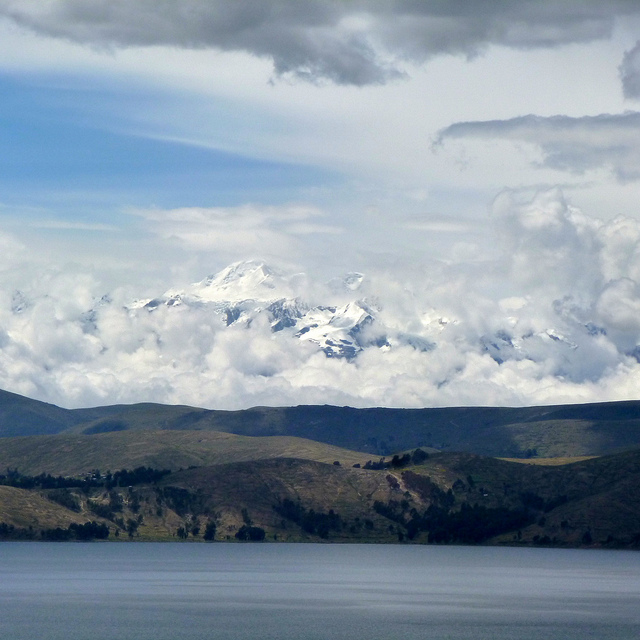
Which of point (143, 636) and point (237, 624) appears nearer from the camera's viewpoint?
point (143, 636)

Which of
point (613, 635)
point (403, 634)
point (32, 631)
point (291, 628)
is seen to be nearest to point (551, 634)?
point (613, 635)

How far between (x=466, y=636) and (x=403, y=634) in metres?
10.3

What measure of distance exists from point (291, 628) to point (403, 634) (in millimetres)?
18979

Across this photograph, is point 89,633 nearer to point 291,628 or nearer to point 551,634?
point 291,628

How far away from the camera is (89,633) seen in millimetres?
185250

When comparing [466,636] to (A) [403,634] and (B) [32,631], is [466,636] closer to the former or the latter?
(A) [403,634]

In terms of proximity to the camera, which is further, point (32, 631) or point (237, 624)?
point (237, 624)

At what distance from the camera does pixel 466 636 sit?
190625 millimetres

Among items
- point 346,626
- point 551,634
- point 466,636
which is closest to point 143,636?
point 346,626

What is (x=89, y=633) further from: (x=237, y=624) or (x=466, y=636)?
(x=466, y=636)

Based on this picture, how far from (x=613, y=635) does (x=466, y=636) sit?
24252 millimetres

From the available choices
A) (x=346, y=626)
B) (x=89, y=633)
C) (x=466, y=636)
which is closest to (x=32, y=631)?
(x=89, y=633)

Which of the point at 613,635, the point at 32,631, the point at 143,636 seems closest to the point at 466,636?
the point at 613,635

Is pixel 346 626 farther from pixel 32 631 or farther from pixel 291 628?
pixel 32 631
